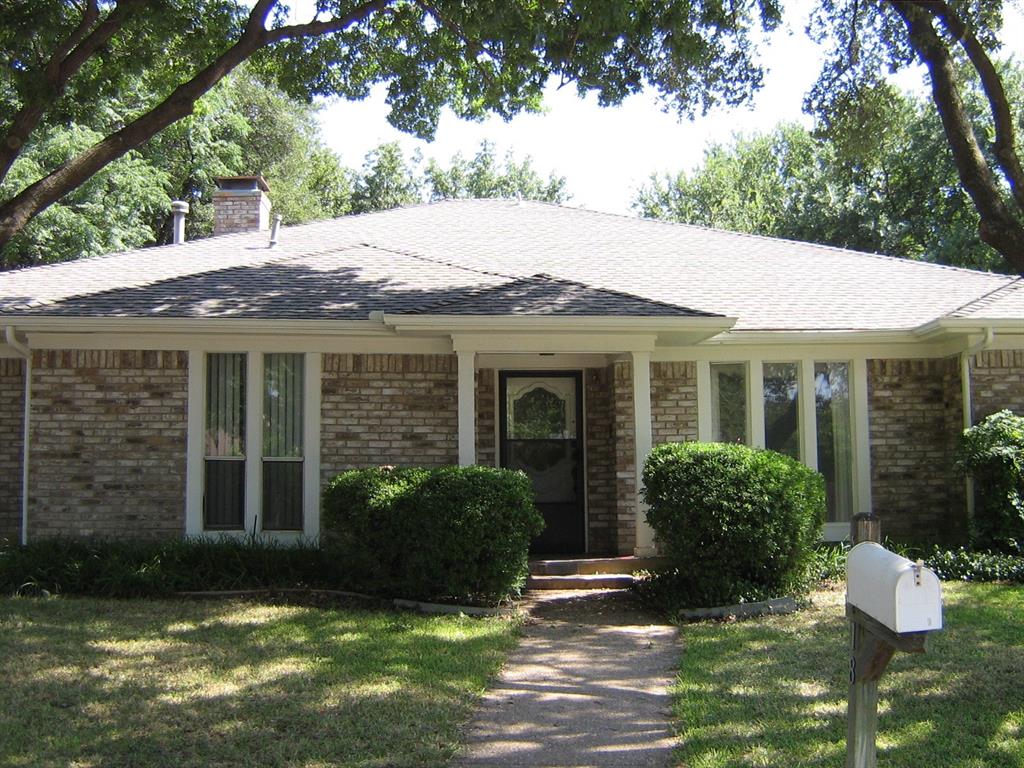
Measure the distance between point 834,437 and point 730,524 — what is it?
11.5 ft

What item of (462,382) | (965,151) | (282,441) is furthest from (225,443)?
(965,151)

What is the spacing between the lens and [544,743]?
16.3 ft

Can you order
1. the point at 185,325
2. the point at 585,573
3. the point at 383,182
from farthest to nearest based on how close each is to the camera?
the point at 383,182 → the point at 585,573 → the point at 185,325

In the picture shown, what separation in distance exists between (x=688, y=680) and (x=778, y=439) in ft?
18.1

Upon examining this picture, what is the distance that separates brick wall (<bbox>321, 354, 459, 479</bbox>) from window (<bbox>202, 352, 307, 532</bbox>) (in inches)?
15.7

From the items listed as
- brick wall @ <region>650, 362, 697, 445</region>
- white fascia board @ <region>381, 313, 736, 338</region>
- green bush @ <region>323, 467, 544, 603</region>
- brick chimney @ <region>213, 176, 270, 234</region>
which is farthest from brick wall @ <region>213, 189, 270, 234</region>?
green bush @ <region>323, 467, 544, 603</region>

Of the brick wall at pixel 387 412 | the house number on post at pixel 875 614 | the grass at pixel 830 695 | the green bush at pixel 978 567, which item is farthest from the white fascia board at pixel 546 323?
the house number on post at pixel 875 614

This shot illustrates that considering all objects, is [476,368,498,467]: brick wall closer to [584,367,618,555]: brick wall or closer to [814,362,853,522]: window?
[584,367,618,555]: brick wall

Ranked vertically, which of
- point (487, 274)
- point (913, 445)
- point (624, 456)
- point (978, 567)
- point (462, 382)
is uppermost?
point (487, 274)

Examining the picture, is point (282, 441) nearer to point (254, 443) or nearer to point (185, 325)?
point (254, 443)

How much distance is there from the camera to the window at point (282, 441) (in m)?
10.1

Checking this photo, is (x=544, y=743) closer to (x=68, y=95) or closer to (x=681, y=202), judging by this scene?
(x=68, y=95)

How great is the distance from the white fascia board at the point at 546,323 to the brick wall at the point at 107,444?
276 centimetres

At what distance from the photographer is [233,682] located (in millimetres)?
5895
